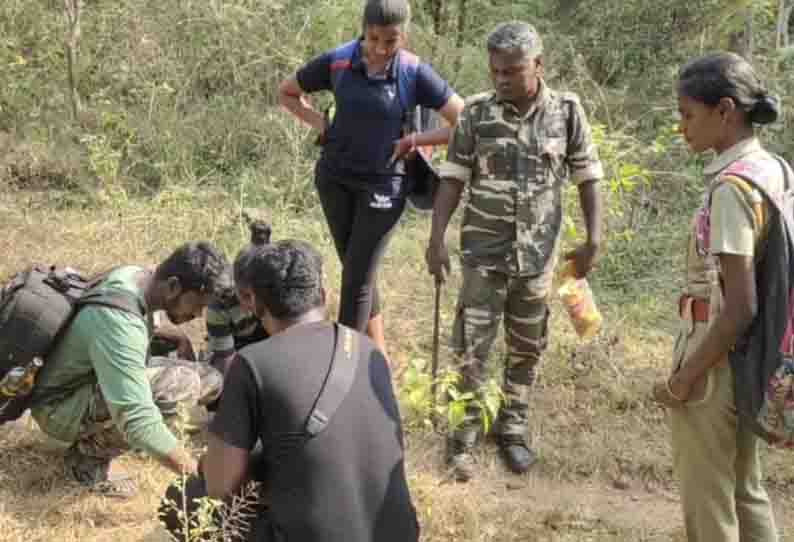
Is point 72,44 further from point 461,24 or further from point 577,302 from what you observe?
point 577,302

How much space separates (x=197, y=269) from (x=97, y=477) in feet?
3.27

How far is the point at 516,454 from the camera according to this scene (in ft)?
12.0

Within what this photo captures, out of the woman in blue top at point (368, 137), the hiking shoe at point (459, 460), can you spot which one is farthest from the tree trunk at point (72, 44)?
the hiking shoe at point (459, 460)

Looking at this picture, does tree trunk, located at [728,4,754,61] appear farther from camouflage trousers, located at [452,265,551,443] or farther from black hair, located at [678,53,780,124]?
black hair, located at [678,53,780,124]

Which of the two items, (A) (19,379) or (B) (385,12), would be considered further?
(B) (385,12)

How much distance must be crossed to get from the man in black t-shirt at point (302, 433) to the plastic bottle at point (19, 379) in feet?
3.26

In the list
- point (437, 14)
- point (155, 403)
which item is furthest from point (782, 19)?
point (155, 403)

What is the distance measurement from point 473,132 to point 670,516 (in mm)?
1680

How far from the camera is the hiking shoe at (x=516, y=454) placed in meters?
3.65

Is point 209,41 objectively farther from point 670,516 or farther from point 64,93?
point 670,516

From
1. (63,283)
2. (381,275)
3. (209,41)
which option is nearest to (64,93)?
(209,41)

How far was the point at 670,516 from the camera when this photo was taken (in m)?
3.50

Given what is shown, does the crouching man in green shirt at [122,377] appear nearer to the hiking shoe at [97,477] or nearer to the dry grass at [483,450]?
the hiking shoe at [97,477]

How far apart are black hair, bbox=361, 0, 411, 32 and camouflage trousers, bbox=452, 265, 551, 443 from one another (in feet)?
3.22
